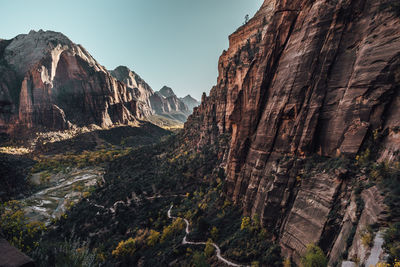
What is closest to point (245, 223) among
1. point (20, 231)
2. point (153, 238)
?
point (153, 238)

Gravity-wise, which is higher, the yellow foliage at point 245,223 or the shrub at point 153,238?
the yellow foliage at point 245,223

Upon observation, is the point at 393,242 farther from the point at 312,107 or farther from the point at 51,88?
the point at 51,88

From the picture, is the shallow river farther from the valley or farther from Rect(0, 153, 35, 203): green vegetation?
Rect(0, 153, 35, 203): green vegetation

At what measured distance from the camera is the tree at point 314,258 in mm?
13453

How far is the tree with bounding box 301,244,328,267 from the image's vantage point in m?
13.5

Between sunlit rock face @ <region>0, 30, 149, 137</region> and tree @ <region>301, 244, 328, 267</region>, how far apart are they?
153679mm

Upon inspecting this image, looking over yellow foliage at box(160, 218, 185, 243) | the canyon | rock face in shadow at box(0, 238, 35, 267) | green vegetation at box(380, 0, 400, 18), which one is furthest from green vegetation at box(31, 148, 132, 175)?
green vegetation at box(380, 0, 400, 18)

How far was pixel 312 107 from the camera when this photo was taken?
18.3 m

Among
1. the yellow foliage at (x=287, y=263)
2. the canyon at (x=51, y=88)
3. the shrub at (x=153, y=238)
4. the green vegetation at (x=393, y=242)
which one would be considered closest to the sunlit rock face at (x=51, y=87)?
the canyon at (x=51, y=88)

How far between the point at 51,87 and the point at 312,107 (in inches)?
6507

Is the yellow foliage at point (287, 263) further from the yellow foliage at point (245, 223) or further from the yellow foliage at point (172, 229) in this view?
the yellow foliage at point (172, 229)

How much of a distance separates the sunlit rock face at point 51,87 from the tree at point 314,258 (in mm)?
153679

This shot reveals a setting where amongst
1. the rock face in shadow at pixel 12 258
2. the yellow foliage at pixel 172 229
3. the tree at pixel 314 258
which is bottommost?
the yellow foliage at pixel 172 229

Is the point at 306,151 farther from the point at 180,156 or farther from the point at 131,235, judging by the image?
the point at 180,156
